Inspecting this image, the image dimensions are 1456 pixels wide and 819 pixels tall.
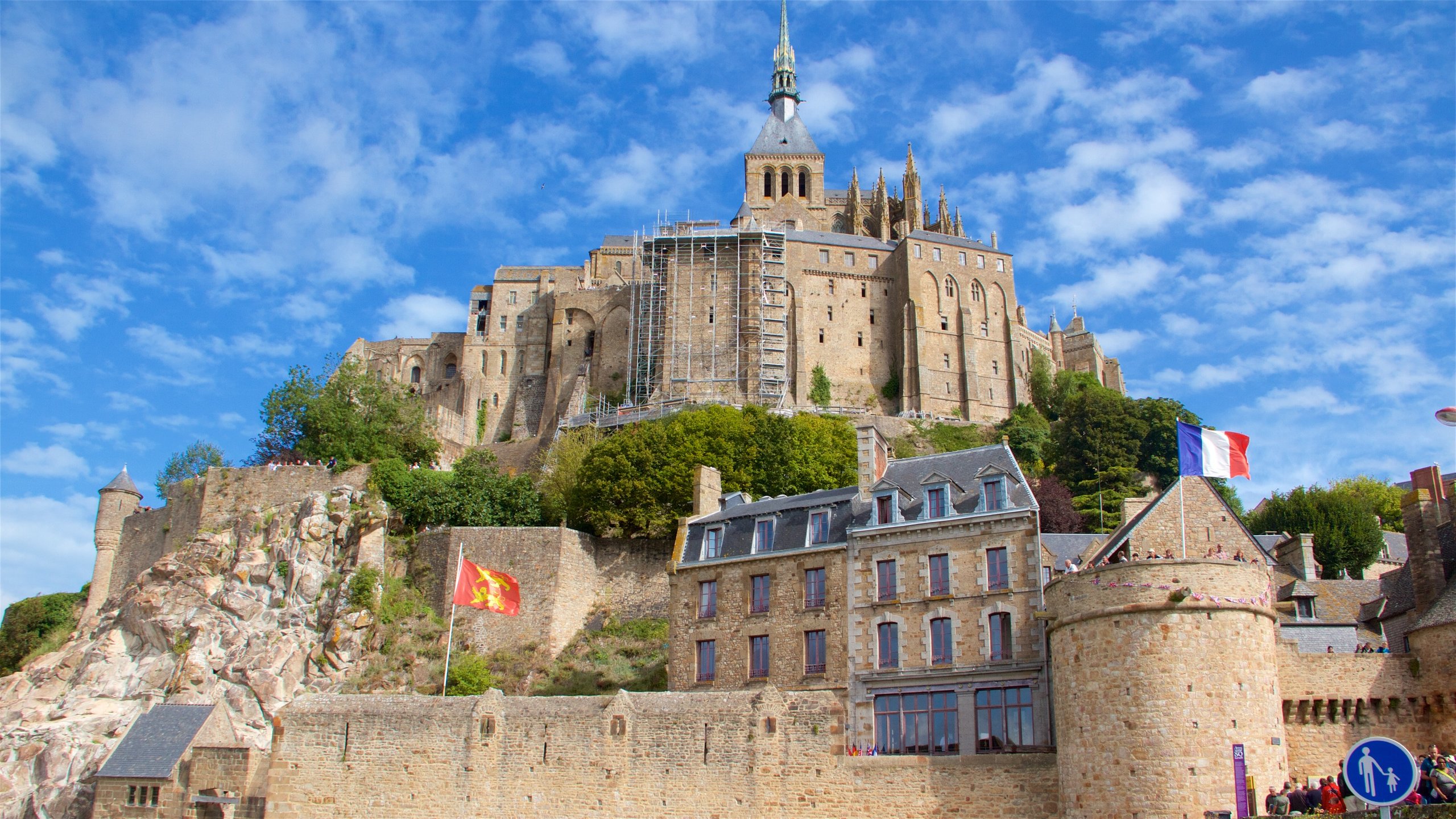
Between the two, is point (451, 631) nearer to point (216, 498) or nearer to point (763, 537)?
point (763, 537)

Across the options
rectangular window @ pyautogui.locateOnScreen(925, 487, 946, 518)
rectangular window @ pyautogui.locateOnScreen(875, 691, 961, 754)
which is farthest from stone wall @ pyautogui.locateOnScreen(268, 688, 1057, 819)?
rectangular window @ pyautogui.locateOnScreen(925, 487, 946, 518)

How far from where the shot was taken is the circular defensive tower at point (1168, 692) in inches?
825

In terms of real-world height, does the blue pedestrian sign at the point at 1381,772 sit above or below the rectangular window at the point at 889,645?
below

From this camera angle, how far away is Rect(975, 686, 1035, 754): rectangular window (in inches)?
1022

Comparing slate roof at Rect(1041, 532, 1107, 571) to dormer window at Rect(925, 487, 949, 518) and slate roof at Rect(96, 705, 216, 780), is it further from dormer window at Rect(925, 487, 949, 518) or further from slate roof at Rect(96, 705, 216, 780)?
slate roof at Rect(96, 705, 216, 780)

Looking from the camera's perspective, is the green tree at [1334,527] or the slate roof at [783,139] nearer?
the green tree at [1334,527]

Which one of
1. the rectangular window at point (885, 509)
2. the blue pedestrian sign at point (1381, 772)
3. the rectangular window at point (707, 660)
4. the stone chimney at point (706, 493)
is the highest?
the stone chimney at point (706, 493)

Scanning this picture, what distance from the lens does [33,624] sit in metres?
65.6

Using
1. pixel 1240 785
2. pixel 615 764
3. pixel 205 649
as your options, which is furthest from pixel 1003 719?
pixel 205 649

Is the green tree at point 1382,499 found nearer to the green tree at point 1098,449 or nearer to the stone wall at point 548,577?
the green tree at point 1098,449

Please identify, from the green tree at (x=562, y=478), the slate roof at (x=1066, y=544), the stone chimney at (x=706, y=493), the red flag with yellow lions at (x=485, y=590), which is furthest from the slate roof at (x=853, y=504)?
the green tree at (x=562, y=478)

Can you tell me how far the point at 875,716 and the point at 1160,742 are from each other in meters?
8.03

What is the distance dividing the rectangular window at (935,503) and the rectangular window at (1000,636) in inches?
109

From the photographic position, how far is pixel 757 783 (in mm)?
24828
